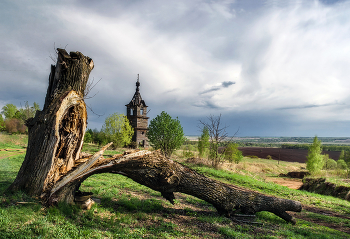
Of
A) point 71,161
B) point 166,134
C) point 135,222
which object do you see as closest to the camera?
point 135,222

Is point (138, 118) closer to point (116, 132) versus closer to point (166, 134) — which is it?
point (116, 132)

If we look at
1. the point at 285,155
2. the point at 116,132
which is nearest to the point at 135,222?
the point at 116,132

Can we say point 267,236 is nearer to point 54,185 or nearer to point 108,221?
point 108,221

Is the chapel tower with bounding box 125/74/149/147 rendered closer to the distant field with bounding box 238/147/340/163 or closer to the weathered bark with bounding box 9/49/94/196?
the weathered bark with bounding box 9/49/94/196

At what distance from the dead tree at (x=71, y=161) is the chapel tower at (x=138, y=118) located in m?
27.2

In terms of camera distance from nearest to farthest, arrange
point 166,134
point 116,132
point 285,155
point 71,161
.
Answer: point 71,161 < point 166,134 < point 116,132 < point 285,155

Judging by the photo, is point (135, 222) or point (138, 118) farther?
point (138, 118)

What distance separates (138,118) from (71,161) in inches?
1116

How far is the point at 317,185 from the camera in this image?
16.6 m

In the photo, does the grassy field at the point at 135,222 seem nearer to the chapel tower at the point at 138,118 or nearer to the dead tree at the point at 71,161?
the dead tree at the point at 71,161

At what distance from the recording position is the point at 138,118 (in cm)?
3356

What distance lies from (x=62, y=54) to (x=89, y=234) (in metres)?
4.71

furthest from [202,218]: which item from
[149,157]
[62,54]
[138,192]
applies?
[62,54]

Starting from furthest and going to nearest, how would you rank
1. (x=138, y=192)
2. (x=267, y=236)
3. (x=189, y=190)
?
1. (x=138, y=192)
2. (x=189, y=190)
3. (x=267, y=236)
